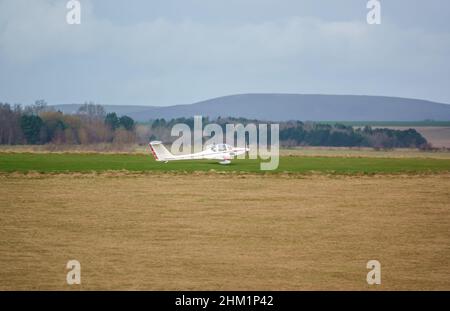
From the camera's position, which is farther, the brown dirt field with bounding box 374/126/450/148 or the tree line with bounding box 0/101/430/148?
the brown dirt field with bounding box 374/126/450/148

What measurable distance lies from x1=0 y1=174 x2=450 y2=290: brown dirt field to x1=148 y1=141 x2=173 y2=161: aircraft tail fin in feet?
35.7

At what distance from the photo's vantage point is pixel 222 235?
75.0 ft

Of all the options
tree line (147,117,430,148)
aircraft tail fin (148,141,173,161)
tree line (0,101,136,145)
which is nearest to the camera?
aircraft tail fin (148,141,173,161)

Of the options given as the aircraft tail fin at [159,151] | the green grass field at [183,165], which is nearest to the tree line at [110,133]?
the green grass field at [183,165]

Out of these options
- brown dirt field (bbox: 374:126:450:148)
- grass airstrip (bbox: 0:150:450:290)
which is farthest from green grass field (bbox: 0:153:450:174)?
brown dirt field (bbox: 374:126:450:148)

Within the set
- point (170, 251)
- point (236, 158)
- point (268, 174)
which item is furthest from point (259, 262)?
point (236, 158)

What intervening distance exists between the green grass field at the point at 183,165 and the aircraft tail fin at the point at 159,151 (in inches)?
16.9

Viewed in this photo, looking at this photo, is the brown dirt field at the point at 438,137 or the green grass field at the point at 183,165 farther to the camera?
the brown dirt field at the point at 438,137

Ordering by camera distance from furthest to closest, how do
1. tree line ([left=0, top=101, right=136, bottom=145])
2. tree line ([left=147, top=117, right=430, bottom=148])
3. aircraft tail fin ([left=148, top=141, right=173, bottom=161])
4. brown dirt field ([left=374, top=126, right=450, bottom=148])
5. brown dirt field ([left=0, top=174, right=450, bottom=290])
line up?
brown dirt field ([left=374, top=126, right=450, bottom=148]), tree line ([left=147, top=117, right=430, bottom=148]), tree line ([left=0, top=101, right=136, bottom=145]), aircraft tail fin ([left=148, top=141, right=173, bottom=161]), brown dirt field ([left=0, top=174, right=450, bottom=290])

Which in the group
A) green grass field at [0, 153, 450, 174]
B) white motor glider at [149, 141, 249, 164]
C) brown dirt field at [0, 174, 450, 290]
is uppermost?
white motor glider at [149, 141, 249, 164]

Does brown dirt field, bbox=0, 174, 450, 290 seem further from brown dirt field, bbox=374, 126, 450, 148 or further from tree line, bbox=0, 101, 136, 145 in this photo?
brown dirt field, bbox=374, 126, 450, 148

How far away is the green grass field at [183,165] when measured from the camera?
44.0 metres

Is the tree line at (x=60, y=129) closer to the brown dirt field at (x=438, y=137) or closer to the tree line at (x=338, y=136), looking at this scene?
the tree line at (x=338, y=136)

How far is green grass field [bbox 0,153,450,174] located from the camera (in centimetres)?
4397
